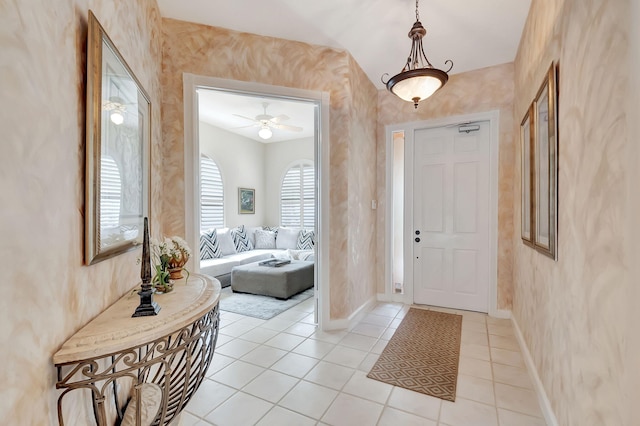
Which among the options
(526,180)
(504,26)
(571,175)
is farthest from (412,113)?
(571,175)

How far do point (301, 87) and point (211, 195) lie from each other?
362cm

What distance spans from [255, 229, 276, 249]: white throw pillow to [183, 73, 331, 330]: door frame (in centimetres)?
321

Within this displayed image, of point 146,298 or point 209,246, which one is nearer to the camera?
point 146,298

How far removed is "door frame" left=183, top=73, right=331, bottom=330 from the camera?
2.46 metres

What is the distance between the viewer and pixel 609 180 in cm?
103

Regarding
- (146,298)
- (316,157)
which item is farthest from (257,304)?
(146,298)

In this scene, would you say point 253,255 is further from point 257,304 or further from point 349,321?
point 349,321

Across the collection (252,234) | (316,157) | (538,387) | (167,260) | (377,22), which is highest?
(377,22)

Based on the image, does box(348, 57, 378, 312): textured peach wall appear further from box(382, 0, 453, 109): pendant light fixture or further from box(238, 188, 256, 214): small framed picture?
box(238, 188, 256, 214): small framed picture

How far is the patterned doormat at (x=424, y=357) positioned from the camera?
83.8 inches

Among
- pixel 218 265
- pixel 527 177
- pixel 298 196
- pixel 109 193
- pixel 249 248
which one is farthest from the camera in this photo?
pixel 298 196

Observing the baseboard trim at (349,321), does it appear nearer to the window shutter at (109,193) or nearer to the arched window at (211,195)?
the window shutter at (109,193)

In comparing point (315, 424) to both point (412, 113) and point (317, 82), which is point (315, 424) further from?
point (412, 113)

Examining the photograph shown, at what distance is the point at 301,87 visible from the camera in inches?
113
